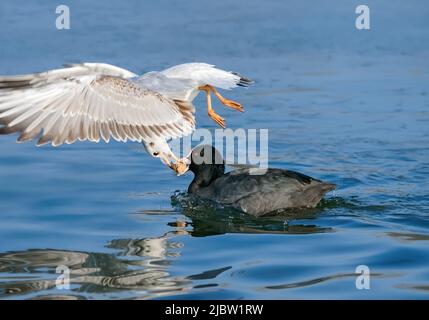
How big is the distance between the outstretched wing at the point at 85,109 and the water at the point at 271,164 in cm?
95

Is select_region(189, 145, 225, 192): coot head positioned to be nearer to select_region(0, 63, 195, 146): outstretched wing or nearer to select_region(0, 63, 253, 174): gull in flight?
select_region(0, 63, 253, 174): gull in flight

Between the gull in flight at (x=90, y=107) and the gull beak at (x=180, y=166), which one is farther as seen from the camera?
the gull beak at (x=180, y=166)

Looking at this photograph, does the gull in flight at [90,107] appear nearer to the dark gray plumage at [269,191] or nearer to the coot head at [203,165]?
the dark gray plumage at [269,191]

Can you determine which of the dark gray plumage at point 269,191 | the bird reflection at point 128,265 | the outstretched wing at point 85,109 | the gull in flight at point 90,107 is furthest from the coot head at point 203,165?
the outstretched wing at point 85,109

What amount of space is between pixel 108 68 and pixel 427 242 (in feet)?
9.96

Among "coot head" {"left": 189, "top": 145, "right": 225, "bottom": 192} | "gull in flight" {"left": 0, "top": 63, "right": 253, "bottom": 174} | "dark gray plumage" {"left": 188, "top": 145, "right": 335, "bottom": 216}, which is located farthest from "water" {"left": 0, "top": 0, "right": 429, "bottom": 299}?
"gull in flight" {"left": 0, "top": 63, "right": 253, "bottom": 174}

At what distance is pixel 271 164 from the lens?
11.0 meters

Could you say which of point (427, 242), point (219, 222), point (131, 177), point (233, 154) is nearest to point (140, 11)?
point (233, 154)

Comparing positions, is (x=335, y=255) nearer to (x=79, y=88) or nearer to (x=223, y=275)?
(x=223, y=275)

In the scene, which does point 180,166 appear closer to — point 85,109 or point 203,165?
point 203,165

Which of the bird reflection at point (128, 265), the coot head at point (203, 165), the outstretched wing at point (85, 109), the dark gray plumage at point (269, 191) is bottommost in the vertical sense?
the bird reflection at point (128, 265)

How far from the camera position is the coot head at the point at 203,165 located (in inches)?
396

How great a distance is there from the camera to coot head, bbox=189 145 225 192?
396 inches

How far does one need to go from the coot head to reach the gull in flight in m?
1.35
